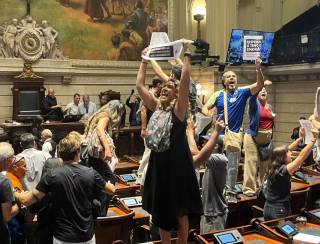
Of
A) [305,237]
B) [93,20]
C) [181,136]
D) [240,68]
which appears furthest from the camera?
[240,68]

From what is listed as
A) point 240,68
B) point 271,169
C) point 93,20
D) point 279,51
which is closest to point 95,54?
point 93,20

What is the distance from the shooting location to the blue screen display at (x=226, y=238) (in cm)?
428

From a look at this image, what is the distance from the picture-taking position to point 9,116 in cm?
1299

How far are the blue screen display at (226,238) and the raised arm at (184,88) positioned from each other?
155cm

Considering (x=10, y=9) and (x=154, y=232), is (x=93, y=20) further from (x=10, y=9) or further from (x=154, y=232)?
(x=154, y=232)

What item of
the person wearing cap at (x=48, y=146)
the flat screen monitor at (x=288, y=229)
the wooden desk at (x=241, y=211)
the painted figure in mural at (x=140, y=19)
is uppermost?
the painted figure in mural at (x=140, y=19)

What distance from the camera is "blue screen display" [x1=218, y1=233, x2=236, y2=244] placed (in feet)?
14.0

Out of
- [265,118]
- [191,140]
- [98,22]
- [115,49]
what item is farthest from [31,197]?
[115,49]

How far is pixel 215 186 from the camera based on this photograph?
4914 millimetres

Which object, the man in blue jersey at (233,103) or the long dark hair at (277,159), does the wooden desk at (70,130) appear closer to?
the man in blue jersey at (233,103)

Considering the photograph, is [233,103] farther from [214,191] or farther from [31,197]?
[31,197]

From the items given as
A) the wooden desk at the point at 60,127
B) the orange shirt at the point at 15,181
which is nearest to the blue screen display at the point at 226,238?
the orange shirt at the point at 15,181

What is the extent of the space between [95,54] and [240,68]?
15.6 ft

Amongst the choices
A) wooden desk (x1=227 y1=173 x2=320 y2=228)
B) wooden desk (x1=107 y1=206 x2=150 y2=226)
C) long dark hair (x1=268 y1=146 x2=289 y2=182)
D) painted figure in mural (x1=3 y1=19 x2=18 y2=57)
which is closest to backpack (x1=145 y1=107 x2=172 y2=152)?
long dark hair (x1=268 y1=146 x2=289 y2=182)
